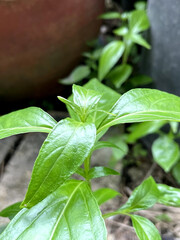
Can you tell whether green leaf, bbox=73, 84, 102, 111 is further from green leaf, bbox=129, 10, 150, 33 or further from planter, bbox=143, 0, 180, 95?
green leaf, bbox=129, 10, 150, 33

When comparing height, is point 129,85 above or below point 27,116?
below

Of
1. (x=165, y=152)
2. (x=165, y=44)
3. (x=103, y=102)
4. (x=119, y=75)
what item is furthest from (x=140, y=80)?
(x=103, y=102)

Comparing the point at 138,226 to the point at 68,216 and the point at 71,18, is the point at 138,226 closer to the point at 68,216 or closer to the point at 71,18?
the point at 68,216

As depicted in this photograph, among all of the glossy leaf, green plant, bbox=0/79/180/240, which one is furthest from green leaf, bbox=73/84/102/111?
the glossy leaf

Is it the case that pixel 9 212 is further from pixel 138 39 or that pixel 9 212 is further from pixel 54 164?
pixel 138 39

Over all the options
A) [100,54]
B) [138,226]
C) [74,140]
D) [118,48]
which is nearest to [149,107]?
[74,140]

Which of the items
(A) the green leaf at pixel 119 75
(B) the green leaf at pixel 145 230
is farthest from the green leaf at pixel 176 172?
(B) the green leaf at pixel 145 230
